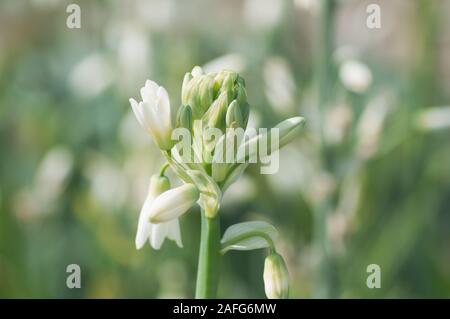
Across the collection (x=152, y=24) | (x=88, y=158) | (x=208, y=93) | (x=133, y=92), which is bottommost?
(x=208, y=93)

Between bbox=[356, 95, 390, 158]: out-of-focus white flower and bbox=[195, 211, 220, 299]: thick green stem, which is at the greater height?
bbox=[356, 95, 390, 158]: out-of-focus white flower

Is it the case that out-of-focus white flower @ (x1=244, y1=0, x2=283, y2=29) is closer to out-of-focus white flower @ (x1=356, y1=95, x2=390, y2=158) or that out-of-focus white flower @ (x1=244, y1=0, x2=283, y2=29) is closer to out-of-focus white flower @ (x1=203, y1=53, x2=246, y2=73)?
out-of-focus white flower @ (x1=203, y1=53, x2=246, y2=73)

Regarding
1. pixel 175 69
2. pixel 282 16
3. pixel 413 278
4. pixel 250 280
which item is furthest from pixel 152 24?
pixel 413 278

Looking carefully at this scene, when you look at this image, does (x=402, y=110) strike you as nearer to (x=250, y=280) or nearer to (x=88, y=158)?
(x=250, y=280)

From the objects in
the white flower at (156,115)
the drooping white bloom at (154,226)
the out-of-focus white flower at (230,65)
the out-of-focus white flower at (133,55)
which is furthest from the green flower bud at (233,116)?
the out-of-focus white flower at (133,55)

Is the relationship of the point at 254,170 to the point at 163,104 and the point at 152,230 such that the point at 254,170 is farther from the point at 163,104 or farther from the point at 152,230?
the point at 163,104

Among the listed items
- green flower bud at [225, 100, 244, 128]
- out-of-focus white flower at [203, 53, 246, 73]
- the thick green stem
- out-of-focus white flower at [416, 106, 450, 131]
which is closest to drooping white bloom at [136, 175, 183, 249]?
the thick green stem
